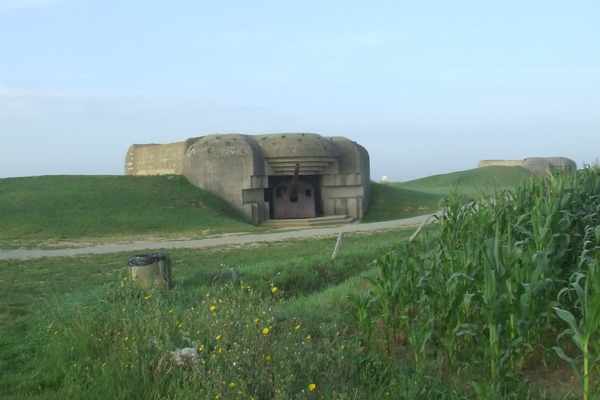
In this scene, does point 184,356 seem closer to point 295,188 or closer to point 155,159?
point 295,188

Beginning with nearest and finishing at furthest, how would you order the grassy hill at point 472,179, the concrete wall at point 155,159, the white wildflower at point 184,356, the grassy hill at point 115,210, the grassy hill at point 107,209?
1. the white wildflower at point 184,356
2. the grassy hill at point 115,210
3. the grassy hill at point 107,209
4. the concrete wall at point 155,159
5. the grassy hill at point 472,179

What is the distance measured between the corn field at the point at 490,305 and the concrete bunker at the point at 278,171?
19.1 m

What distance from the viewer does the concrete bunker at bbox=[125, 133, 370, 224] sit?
85.1ft

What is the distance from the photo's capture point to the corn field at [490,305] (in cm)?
483

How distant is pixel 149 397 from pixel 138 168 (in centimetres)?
2707

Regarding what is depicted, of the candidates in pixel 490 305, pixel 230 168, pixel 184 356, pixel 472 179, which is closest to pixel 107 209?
pixel 230 168

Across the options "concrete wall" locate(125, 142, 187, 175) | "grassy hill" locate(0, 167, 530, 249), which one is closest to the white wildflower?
"grassy hill" locate(0, 167, 530, 249)

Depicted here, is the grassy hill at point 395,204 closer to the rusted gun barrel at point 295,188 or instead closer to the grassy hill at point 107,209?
the rusted gun barrel at point 295,188

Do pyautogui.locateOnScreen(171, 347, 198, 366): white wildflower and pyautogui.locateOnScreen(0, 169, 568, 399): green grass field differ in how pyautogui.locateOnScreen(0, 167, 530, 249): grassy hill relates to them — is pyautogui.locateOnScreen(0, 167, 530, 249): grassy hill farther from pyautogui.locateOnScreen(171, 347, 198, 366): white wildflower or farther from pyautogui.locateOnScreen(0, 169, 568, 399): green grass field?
pyautogui.locateOnScreen(171, 347, 198, 366): white wildflower

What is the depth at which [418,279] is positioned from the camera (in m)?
6.01

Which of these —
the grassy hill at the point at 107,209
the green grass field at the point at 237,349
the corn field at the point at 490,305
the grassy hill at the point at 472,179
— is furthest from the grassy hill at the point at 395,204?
the corn field at the point at 490,305

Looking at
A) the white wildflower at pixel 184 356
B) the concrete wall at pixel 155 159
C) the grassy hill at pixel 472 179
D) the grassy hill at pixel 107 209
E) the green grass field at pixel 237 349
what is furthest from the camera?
the grassy hill at pixel 472 179

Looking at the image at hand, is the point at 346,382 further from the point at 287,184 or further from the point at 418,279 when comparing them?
the point at 287,184

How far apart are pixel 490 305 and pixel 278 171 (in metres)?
21.9
